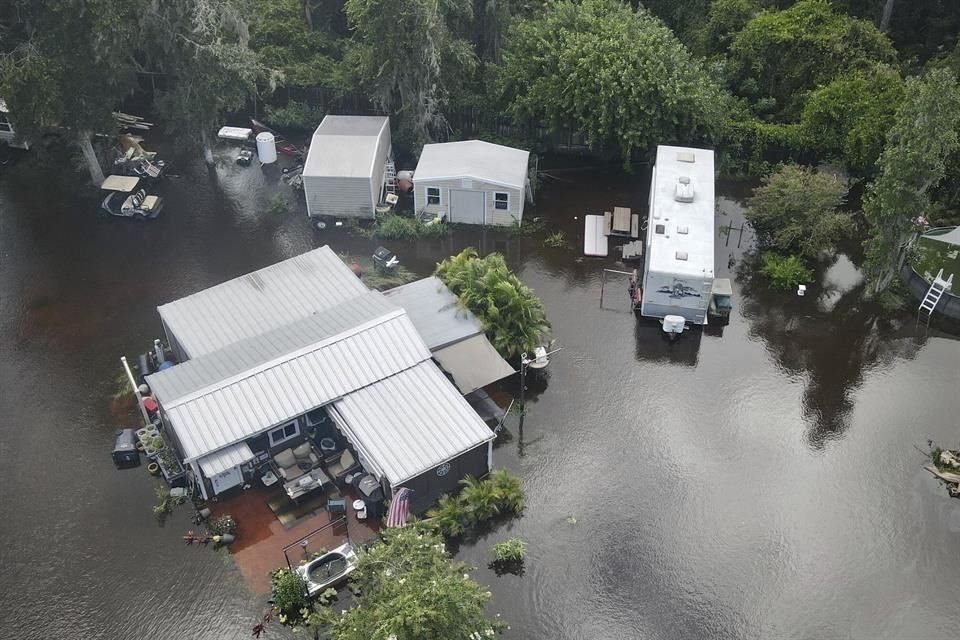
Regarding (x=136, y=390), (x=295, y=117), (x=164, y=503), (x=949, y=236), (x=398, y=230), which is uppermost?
(x=295, y=117)

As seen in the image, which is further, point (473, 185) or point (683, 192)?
point (473, 185)

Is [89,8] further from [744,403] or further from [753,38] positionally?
[753,38]

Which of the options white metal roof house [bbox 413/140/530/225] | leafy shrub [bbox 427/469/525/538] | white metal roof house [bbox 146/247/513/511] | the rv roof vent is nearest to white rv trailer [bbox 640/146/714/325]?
the rv roof vent

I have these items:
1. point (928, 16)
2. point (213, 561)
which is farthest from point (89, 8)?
point (928, 16)

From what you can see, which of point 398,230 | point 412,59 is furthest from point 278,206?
point 412,59

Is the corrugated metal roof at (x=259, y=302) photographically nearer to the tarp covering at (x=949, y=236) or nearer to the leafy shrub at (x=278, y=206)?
the leafy shrub at (x=278, y=206)

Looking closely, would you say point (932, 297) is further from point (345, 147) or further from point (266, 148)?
point (266, 148)

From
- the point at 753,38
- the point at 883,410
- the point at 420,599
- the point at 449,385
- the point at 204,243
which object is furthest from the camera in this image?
the point at 753,38
